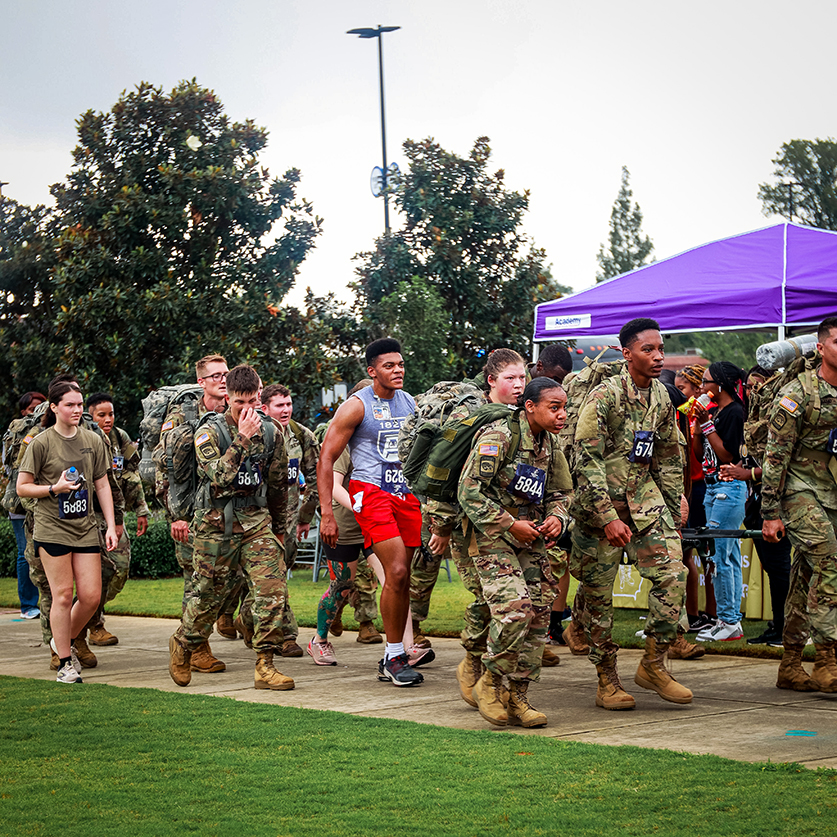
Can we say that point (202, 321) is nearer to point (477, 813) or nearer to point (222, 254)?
point (222, 254)

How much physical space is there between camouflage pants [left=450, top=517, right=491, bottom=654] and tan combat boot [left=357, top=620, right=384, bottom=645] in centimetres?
317

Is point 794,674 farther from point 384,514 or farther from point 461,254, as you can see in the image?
point 461,254

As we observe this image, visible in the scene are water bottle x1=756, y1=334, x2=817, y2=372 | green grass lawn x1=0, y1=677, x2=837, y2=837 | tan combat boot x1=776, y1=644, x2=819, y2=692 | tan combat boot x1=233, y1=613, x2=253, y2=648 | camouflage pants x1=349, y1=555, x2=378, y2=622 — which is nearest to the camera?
green grass lawn x1=0, y1=677, x2=837, y2=837

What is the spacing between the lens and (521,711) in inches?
258

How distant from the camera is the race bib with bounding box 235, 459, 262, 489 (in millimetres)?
7832

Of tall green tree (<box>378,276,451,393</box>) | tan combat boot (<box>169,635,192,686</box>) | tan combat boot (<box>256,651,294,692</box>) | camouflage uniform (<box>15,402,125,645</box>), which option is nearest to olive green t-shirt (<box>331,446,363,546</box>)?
tan combat boot (<box>256,651,294,692</box>)

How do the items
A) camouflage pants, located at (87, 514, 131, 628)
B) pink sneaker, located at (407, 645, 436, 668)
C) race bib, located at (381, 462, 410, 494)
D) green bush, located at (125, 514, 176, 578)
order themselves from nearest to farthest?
race bib, located at (381, 462, 410, 494), pink sneaker, located at (407, 645, 436, 668), camouflage pants, located at (87, 514, 131, 628), green bush, located at (125, 514, 176, 578)

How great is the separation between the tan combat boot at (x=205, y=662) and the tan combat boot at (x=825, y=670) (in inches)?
168

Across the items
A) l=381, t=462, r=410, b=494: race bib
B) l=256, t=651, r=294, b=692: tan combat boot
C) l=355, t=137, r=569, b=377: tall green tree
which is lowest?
l=256, t=651, r=294, b=692: tan combat boot

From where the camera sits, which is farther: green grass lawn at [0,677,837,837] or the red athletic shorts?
the red athletic shorts

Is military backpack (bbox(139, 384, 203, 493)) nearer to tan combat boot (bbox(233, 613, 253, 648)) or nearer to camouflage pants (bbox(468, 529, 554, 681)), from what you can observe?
tan combat boot (bbox(233, 613, 253, 648))

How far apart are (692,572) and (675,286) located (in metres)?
2.64

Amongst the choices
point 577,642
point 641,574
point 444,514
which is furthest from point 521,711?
Result: point 577,642

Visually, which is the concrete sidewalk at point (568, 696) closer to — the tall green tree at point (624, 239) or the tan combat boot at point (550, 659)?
the tan combat boot at point (550, 659)
